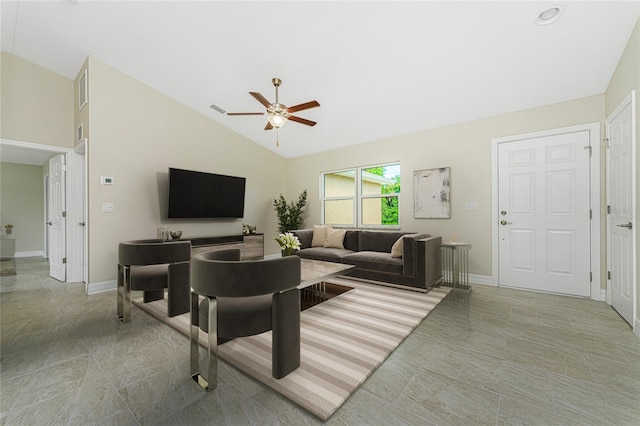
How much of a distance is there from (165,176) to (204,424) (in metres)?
4.28

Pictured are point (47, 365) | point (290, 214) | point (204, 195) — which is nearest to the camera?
point (47, 365)

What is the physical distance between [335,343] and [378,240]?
8.80 feet

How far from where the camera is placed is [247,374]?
1.75 metres

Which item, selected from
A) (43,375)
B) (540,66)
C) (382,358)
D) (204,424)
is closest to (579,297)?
(540,66)

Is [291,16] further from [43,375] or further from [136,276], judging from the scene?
[43,375]

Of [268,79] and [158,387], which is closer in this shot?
[158,387]

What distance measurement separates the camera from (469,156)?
407 centimetres

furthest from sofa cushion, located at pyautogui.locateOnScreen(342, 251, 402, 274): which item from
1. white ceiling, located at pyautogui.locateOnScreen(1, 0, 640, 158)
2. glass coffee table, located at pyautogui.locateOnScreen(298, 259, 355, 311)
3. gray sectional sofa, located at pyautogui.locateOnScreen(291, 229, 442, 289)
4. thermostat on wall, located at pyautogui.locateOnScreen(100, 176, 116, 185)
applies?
thermostat on wall, located at pyautogui.locateOnScreen(100, 176, 116, 185)

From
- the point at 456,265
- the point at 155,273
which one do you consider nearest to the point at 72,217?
the point at 155,273

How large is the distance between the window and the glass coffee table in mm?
1949

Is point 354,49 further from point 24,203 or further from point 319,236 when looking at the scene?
point 24,203

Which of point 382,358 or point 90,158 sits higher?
point 90,158

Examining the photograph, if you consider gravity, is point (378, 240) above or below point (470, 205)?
below

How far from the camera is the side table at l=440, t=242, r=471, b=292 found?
12.1 ft
